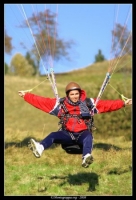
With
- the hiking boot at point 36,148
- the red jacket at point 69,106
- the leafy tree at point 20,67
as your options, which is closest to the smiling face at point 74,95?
the red jacket at point 69,106

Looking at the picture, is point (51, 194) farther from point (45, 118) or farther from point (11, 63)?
point (11, 63)

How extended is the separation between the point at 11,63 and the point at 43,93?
17261 mm

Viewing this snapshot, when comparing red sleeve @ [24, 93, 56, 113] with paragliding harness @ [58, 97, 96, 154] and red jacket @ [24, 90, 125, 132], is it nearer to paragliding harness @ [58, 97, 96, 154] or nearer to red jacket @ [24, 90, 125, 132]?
red jacket @ [24, 90, 125, 132]

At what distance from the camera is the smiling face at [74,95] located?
18.8 ft

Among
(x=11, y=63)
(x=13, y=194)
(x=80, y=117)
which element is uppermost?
(x=11, y=63)

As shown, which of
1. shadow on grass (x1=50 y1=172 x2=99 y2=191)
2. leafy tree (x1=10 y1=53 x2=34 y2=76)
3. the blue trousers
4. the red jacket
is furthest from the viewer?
leafy tree (x1=10 y1=53 x2=34 y2=76)

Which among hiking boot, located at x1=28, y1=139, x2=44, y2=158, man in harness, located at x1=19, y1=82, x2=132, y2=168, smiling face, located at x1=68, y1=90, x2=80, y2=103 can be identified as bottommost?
hiking boot, located at x1=28, y1=139, x2=44, y2=158

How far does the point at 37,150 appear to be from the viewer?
5.16 meters

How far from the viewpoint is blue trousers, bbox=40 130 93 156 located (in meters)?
5.34

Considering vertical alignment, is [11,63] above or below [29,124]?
above

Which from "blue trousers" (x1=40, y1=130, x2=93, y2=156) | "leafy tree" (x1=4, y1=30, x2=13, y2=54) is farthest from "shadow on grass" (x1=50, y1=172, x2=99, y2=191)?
"leafy tree" (x1=4, y1=30, x2=13, y2=54)
